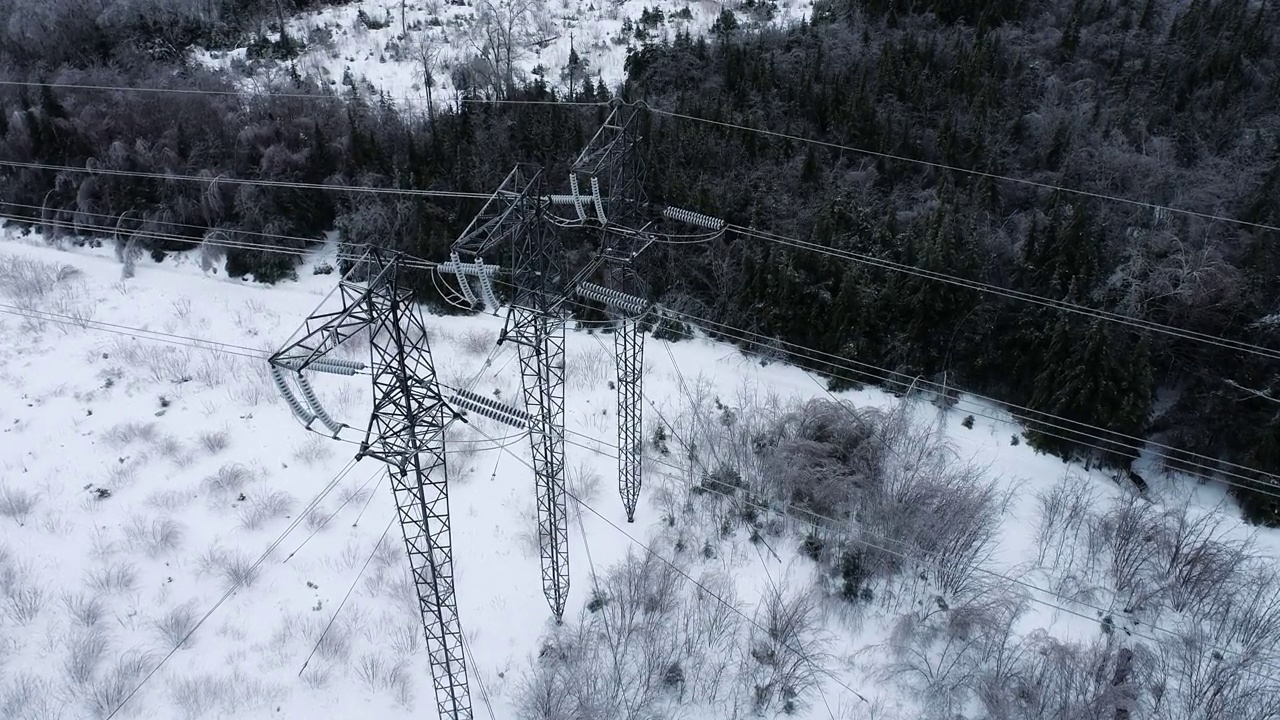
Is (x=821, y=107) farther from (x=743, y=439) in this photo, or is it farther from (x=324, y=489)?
Answer: (x=324, y=489)

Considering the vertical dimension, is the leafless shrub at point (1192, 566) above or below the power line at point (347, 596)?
above

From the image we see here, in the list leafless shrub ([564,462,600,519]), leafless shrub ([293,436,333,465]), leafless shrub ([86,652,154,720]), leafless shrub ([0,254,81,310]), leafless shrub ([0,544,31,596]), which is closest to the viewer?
leafless shrub ([86,652,154,720])

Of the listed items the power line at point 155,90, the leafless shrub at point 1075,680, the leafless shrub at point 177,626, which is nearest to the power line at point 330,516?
the leafless shrub at point 177,626

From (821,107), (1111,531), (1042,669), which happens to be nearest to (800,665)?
(1042,669)

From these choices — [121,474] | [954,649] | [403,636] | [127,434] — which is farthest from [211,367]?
[954,649]

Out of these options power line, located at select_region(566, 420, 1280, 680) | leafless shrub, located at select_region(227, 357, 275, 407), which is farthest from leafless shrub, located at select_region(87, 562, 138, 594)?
power line, located at select_region(566, 420, 1280, 680)

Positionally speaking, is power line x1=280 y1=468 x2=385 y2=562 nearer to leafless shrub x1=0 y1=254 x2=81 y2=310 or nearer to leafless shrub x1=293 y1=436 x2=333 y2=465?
leafless shrub x1=293 y1=436 x2=333 y2=465

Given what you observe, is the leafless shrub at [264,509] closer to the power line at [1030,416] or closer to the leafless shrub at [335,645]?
the leafless shrub at [335,645]
